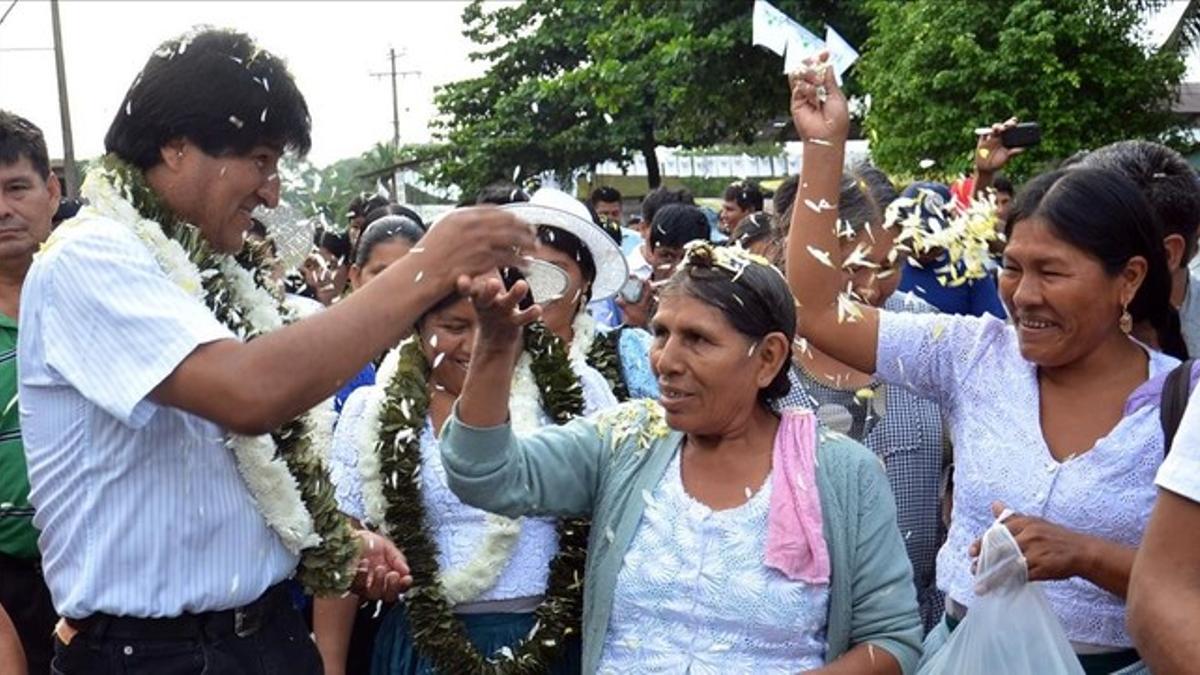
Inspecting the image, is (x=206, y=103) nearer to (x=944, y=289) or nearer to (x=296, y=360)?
(x=296, y=360)

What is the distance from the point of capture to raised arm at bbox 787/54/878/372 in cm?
327

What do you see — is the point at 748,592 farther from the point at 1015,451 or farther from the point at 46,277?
the point at 46,277

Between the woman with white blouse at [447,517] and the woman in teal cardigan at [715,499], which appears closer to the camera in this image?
the woman in teal cardigan at [715,499]

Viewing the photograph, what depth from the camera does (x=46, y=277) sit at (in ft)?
8.31

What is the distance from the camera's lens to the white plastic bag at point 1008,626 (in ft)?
9.07

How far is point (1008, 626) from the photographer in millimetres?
2826

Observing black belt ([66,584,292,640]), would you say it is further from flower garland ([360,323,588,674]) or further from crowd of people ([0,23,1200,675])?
flower garland ([360,323,588,674])

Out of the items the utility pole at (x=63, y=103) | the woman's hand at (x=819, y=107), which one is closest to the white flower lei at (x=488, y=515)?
the woman's hand at (x=819, y=107)

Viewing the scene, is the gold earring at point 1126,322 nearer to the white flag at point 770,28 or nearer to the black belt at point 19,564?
the white flag at point 770,28

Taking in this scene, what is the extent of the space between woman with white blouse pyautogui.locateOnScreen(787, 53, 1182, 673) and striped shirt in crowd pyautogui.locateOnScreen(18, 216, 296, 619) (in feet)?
4.72

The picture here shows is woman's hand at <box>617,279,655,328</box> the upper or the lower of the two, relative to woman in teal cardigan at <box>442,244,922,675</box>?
lower

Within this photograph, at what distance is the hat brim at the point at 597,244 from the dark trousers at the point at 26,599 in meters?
1.71

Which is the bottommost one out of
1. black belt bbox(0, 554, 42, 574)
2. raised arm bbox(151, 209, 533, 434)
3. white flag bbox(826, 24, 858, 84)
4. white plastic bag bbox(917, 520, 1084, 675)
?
black belt bbox(0, 554, 42, 574)

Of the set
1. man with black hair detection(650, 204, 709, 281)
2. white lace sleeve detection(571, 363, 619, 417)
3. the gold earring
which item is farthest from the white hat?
man with black hair detection(650, 204, 709, 281)
